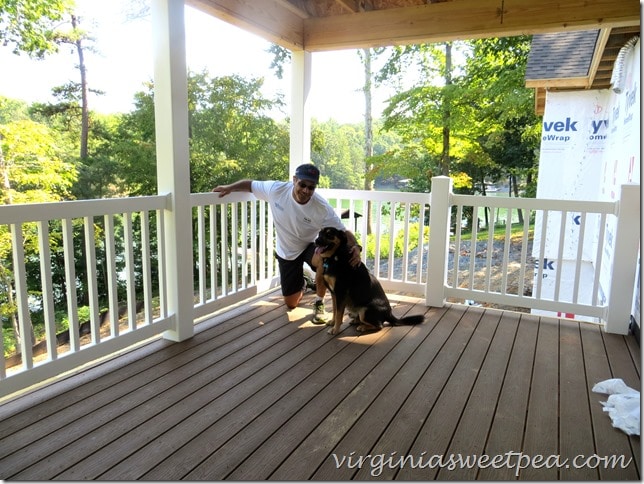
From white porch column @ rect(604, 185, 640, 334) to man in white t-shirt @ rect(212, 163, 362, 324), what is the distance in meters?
1.87

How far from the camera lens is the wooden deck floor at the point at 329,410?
175 cm

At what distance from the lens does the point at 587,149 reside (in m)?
6.85

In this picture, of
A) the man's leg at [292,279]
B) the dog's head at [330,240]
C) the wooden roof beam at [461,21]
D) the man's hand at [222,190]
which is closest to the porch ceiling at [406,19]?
the wooden roof beam at [461,21]

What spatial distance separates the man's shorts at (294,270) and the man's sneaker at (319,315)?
0.26 metres

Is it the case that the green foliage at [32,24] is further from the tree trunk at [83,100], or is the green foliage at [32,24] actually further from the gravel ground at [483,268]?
the gravel ground at [483,268]

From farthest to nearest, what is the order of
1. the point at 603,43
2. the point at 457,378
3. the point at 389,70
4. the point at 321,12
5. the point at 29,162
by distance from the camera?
the point at 389,70 → the point at 29,162 → the point at 603,43 → the point at 321,12 → the point at 457,378

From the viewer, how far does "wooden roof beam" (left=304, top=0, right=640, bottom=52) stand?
132 inches

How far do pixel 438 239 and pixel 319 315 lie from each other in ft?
4.06

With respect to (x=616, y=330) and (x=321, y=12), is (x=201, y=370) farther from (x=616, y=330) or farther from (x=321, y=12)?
(x=321, y=12)

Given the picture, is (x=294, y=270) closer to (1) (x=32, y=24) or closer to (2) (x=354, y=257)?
(2) (x=354, y=257)

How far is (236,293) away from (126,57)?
12783 millimetres

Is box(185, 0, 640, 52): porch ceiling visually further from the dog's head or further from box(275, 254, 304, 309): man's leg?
box(275, 254, 304, 309): man's leg

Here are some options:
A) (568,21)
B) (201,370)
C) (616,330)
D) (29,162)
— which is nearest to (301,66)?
(568,21)

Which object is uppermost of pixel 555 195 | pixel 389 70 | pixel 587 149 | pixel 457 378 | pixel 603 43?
pixel 389 70
